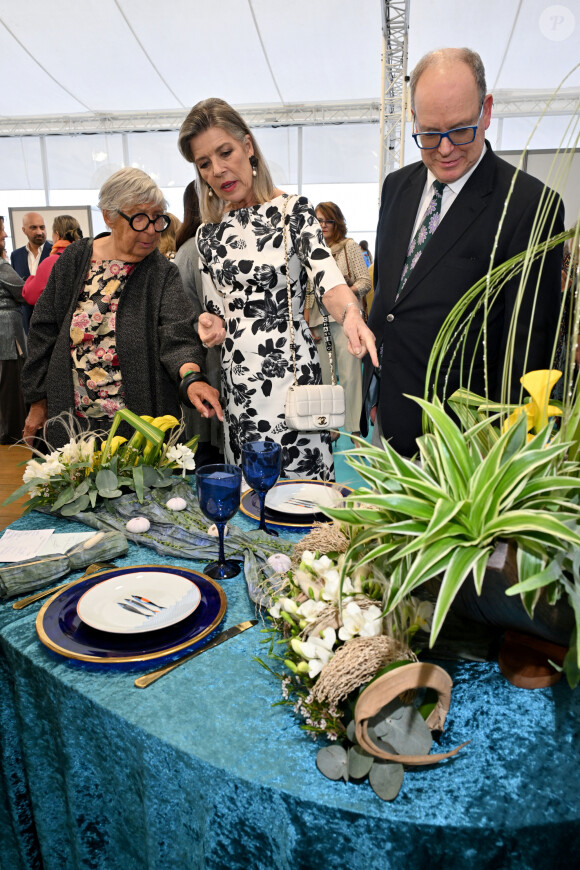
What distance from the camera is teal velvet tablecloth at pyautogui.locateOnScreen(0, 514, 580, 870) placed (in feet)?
1.98

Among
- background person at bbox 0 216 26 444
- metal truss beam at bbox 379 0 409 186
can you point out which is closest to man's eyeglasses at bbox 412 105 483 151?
background person at bbox 0 216 26 444

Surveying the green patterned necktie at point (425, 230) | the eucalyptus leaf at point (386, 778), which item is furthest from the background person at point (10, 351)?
the eucalyptus leaf at point (386, 778)

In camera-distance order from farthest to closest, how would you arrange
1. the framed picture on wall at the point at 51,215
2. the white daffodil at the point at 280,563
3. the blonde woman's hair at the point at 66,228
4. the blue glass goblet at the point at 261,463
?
1. the framed picture on wall at the point at 51,215
2. the blonde woman's hair at the point at 66,228
3. the blue glass goblet at the point at 261,463
4. the white daffodil at the point at 280,563

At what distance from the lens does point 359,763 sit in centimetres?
62

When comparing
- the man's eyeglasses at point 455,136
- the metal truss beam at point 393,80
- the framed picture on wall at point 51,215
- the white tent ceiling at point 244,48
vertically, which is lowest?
the man's eyeglasses at point 455,136

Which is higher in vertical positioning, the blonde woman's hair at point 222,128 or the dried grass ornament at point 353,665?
the blonde woman's hair at point 222,128

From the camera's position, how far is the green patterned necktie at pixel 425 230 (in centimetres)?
166

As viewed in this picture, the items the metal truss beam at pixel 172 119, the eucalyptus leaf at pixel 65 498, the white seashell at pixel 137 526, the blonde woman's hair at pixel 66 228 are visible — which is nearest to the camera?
the white seashell at pixel 137 526

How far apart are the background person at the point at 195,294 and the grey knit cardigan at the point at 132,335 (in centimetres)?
14

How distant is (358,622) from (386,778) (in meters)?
0.16

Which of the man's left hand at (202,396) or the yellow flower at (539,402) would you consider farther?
the man's left hand at (202,396)

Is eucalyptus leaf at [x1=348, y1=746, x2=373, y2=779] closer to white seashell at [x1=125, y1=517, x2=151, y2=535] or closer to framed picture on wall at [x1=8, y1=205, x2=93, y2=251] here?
white seashell at [x1=125, y1=517, x2=151, y2=535]

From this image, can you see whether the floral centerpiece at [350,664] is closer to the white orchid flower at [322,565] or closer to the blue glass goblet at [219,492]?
the white orchid flower at [322,565]

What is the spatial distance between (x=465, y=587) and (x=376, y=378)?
118 centimetres
